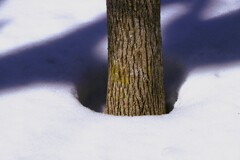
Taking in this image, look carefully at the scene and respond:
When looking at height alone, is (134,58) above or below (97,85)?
above

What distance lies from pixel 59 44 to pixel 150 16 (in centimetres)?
114

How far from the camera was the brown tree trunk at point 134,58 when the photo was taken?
2.69 m

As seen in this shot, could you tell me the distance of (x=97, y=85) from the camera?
3371mm

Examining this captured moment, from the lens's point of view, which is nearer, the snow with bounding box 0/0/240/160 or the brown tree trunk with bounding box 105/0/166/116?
the snow with bounding box 0/0/240/160

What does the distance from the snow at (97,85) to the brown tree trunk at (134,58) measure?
21cm

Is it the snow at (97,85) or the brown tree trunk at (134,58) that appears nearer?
the snow at (97,85)

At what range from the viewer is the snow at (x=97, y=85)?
7.61 feet

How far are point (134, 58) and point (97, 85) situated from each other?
704 mm

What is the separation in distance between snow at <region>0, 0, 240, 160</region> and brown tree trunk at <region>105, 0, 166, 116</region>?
0.68 feet

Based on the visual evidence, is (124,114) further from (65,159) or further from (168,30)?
(168,30)

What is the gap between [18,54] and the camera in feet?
11.4

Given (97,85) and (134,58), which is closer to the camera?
(134,58)

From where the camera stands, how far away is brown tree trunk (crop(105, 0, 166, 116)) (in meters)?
2.69

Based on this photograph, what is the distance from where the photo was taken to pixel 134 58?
9.00ft
